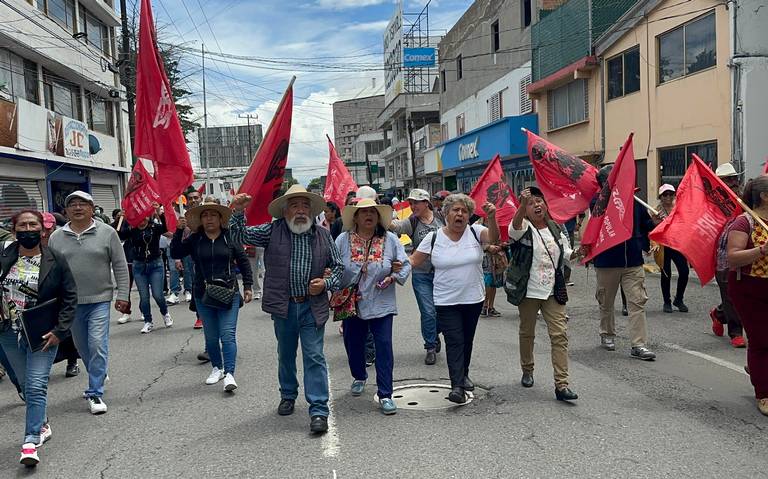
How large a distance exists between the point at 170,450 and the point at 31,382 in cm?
109

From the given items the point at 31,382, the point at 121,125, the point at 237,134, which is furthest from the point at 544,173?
the point at 237,134

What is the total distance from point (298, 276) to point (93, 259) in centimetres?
210

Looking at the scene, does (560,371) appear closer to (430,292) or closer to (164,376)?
(430,292)

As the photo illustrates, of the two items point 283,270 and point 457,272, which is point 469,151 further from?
point 283,270

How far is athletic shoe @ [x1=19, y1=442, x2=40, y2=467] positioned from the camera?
421cm

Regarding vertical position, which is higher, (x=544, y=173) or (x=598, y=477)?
(x=544, y=173)

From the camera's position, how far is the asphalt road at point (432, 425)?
13.4ft

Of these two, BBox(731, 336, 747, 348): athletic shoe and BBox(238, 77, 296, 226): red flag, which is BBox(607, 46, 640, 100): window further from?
BBox(238, 77, 296, 226): red flag

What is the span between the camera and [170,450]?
450 centimetres

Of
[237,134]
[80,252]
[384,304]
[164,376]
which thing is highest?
[237,134]

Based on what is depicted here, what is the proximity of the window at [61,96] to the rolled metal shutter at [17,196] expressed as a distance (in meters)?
3.64

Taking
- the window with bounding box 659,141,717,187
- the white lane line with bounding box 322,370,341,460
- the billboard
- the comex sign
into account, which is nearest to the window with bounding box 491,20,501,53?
the comex sign

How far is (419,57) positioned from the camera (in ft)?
170

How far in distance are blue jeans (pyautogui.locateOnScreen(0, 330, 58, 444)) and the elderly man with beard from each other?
1597mm
